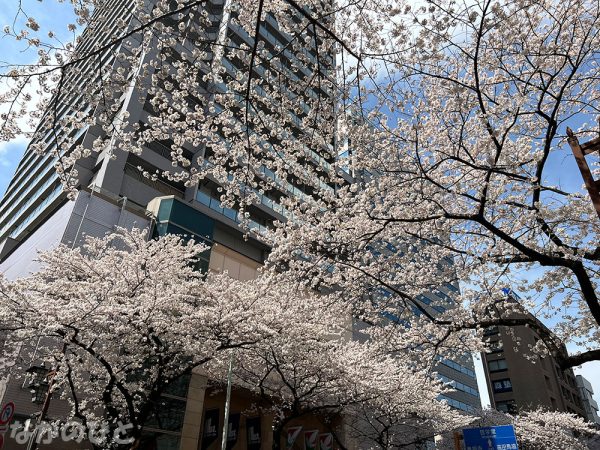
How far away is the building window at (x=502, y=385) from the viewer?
58053mm

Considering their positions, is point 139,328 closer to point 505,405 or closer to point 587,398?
point 505,405

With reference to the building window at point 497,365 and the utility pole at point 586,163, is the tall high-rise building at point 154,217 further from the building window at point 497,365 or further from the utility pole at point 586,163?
the building window at point 497,365

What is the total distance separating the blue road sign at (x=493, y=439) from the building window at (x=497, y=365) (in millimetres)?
47705

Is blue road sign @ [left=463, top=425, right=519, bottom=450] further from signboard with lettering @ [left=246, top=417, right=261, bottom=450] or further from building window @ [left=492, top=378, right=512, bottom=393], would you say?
building window @ [left=492, top=378, right=512, bottom=393]

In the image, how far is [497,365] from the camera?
60.2 m

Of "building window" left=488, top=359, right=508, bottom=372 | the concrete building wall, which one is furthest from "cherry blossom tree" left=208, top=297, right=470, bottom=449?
"building window" left=488, top=359, right=508, bottom=372

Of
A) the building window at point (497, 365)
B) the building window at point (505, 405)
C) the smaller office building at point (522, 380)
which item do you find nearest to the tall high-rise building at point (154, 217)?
the smaller office building at point (522, 380)

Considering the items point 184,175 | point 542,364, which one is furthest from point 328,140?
point 542,364

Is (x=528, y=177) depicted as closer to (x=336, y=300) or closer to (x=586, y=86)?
(x=586, y=86)

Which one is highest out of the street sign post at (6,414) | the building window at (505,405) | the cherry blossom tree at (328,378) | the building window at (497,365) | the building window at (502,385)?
the building window at (497,365)

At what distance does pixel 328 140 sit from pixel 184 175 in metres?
3.30

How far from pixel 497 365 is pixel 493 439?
48.8 m

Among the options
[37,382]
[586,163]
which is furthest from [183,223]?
[586,163]

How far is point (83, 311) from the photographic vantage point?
448 inches
